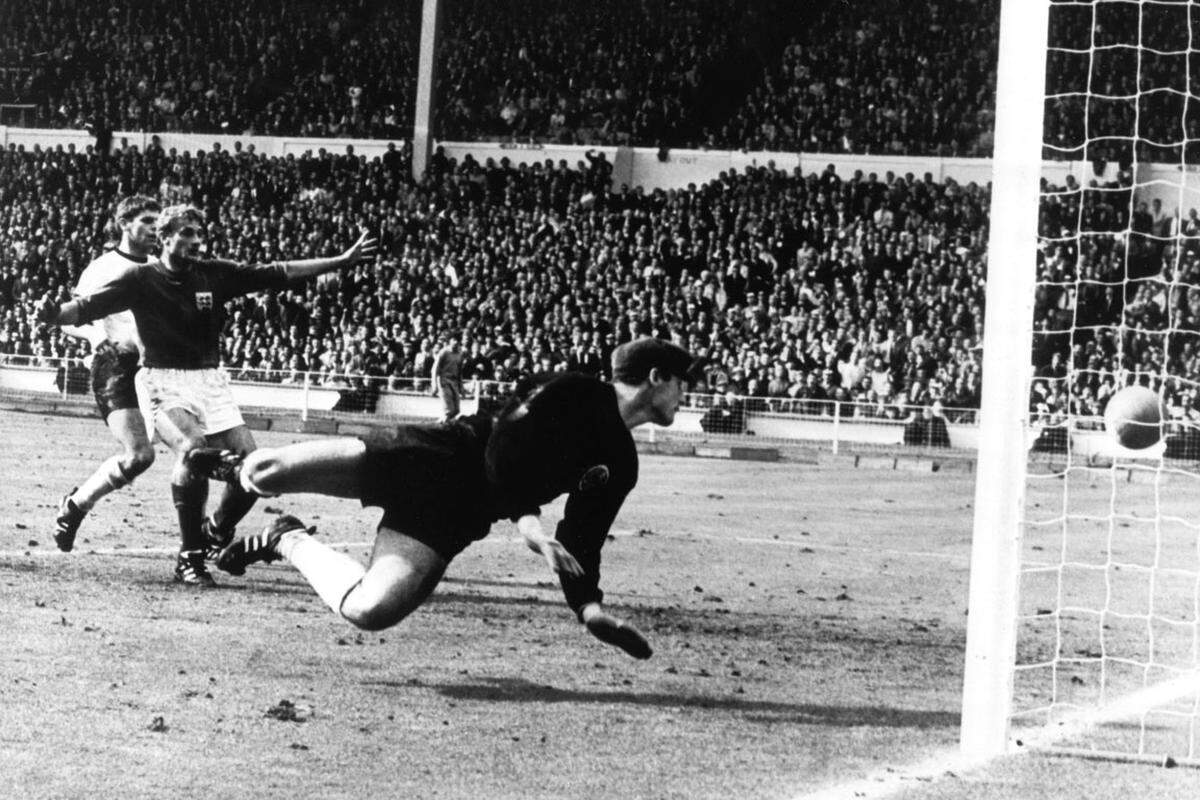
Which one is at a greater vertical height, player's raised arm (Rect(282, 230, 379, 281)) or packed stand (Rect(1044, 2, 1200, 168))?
packed stand (Rect(1044, 2, 1200, 168))

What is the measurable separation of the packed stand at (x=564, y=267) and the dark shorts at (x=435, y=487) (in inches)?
846

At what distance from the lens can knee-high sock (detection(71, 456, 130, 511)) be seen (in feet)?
33.9

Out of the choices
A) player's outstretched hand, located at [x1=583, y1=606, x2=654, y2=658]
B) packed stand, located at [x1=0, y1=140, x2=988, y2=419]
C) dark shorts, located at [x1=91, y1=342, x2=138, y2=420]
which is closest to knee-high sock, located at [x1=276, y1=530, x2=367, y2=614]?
player's outstretched hand, located at [x1=583, y1=606, x2=654, y2=658]

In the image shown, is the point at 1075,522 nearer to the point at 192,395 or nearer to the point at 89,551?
the point at 89,551

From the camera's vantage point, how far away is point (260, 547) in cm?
748

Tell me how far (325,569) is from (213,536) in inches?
114

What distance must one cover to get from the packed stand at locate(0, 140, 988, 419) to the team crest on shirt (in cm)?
2183

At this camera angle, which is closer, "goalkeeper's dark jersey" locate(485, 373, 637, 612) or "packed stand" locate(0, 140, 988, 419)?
"goalkeeper's dark jersey" locate(485, 373, 637, 612)

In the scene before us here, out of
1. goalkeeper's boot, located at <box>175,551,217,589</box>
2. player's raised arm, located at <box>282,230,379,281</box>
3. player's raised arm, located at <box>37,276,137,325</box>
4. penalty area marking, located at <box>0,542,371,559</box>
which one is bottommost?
penalty area marking, located at <box>0,542,371,559</box>

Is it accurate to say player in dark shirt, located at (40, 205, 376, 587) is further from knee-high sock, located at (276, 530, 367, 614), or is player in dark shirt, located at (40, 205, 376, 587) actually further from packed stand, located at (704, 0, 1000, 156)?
packed stand, located at (704, 0, 1000, 156)

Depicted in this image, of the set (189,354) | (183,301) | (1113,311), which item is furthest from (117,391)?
(1113,311)

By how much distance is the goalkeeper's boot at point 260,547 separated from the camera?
7.26 m

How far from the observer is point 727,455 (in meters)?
28.0

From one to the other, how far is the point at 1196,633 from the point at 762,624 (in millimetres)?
2501
